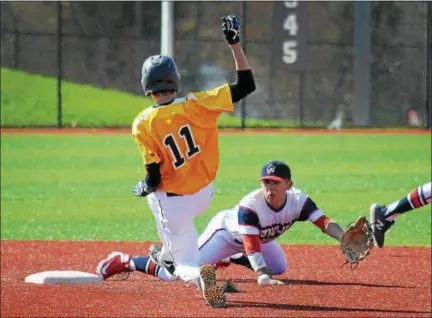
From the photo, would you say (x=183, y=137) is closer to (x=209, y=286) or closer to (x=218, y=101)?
(x=218, y=101)

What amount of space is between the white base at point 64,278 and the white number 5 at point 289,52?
22.4m

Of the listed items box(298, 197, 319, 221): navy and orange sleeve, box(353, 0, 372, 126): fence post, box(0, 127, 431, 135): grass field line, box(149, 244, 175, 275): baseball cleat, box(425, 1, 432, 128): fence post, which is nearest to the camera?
box(149, 244, 175, 275): baseball cleat

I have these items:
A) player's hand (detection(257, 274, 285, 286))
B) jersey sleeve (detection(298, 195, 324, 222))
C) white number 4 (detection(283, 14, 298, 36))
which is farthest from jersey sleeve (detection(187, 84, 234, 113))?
white number 4 (detection(283, 14, 298, 36))

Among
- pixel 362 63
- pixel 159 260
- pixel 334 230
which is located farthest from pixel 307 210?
pixel 362 63

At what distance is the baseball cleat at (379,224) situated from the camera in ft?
24.5

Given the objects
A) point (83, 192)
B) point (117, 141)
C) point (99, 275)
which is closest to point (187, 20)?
point (117, 141)

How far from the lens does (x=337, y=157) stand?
2052 cm

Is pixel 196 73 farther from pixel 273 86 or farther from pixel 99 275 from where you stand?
pixel 99 275

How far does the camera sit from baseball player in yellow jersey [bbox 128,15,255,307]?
6.60m

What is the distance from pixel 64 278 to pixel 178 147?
1.66 meters

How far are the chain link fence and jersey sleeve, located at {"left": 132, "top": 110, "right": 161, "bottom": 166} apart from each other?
21331 mm

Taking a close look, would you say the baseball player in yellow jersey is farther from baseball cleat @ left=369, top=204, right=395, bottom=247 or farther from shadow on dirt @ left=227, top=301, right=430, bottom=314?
baseball cleat @ left=369, top=204, right=395, bottom=247

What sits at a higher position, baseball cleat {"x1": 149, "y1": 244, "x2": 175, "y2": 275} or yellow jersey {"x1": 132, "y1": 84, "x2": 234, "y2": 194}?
yellow jersey {"x1": 132, "y1": 84, "x2": 234, "y2": 194}

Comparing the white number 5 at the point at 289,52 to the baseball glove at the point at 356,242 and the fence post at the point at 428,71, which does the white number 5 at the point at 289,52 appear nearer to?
the fence post at the point at 428,71
